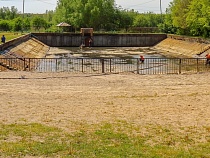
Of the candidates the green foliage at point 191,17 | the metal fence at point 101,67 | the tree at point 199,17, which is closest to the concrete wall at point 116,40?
the green foliage at point 191,17

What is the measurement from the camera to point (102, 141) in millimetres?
9430

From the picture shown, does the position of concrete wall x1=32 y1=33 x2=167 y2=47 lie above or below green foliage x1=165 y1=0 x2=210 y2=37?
below

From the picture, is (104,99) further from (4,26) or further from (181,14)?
(4,26)

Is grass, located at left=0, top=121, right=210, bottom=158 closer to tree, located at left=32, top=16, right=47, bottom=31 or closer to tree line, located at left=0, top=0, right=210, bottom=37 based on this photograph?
tree line, located at left=0, top=0, right=210, bottom=37

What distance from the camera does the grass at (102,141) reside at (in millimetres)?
8384

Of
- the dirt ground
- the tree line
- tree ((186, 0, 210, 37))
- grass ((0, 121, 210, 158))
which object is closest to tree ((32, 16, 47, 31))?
the tree line

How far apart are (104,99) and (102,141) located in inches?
278

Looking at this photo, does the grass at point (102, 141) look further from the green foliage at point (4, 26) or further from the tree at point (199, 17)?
the green foliage at point (4, 26)

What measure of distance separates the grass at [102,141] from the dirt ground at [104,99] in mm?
765

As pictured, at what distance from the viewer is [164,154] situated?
840 cm

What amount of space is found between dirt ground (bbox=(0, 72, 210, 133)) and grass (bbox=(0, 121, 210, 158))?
0.76m

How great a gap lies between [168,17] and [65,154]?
69.1 meters

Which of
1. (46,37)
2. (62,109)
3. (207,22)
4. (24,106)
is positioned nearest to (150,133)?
(62,109)

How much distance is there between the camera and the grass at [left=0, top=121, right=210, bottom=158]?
27.5 ft
